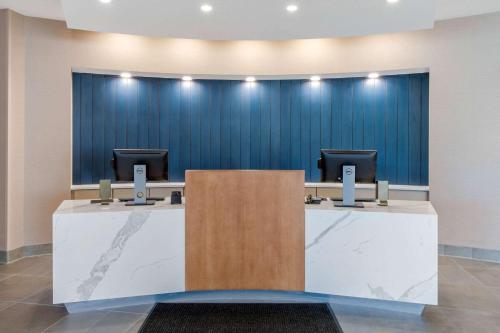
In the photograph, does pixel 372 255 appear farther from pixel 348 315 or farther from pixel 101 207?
pixel 101 207

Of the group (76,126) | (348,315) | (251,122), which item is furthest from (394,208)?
(76,126)

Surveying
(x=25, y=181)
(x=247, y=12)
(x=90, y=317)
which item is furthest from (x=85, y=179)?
(x=247, y=12)

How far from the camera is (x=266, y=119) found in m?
6.37

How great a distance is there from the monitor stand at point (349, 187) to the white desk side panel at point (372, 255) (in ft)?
0.99

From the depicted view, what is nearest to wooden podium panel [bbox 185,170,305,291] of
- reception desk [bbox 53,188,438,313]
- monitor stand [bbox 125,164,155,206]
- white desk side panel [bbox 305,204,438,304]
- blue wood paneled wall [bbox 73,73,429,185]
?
reception desk [bbox 53,188,438,313]

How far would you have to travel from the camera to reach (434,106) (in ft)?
17.6

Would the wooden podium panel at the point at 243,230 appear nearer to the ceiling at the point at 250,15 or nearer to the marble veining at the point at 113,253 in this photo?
the marble veining at the point at 113,253

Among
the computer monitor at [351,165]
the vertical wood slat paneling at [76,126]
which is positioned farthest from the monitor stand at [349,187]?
the vertical wood slat paneling at [76,126]

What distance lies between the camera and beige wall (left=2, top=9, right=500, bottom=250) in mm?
5031

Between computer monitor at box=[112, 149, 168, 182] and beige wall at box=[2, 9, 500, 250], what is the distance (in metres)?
1.97

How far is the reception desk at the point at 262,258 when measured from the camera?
323 centimetres

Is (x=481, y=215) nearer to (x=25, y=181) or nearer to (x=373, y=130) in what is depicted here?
(x=373, y=130)

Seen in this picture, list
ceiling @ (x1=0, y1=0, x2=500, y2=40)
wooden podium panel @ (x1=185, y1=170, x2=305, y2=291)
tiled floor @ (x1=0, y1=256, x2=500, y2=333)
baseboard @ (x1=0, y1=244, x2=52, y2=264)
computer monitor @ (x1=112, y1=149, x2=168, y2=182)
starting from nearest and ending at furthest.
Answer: tiled floor @ (x1=0, y1=256, x2=500, y2=333) < wooden podium panel @ (x1=185, y1=170, x2=305, y2=291) < computer monitor @ (x1=112, y1=149, x2=168, y2=182) < ceiling @ (x1=0, y1=0, x2=500, y2=40) < baseboard @ (x1=0, y1=244, x2=52, y2=264)

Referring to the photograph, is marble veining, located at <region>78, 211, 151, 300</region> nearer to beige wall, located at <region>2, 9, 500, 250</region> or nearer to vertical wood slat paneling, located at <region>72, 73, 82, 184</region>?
beige wall, located at <region>2, 9, 500, 250</region>
